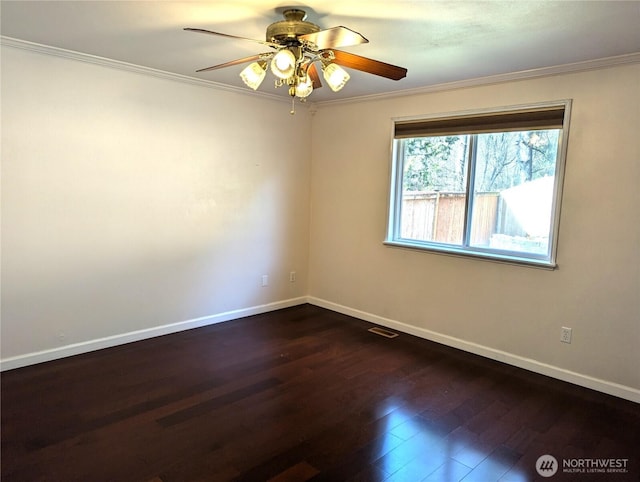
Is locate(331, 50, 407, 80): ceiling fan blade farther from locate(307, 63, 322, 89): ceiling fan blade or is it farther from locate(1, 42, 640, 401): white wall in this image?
locate(1, 42, 640, 401): white wall

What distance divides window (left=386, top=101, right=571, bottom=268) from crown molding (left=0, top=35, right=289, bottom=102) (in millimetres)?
1707

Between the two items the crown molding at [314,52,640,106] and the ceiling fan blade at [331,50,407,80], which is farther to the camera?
the crown molding at [314,52,640,106]

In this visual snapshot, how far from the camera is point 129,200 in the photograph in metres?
3.55

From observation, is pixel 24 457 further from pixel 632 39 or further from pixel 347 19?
pixel 632 39

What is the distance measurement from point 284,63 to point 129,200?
2.08 metres

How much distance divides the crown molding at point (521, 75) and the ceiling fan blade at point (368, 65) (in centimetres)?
143

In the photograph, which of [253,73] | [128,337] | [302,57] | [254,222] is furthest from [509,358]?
[128,337]

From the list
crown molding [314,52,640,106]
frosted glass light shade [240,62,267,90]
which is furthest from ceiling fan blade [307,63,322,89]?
crown molding [314,52,640,106]

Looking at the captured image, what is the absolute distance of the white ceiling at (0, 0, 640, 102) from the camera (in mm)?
2150

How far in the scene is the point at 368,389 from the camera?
2.98m

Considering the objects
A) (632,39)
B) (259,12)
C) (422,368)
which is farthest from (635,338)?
(259,12)

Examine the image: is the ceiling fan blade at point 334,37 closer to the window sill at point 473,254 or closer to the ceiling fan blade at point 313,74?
the ceiling fan blade at point 313,74

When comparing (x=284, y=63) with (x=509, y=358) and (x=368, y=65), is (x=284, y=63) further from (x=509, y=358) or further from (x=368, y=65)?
(x=509, y=358)

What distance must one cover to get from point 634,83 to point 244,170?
3.23 metres
